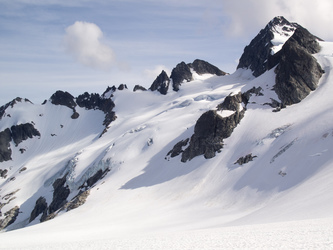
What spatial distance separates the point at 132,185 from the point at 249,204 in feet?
87.7

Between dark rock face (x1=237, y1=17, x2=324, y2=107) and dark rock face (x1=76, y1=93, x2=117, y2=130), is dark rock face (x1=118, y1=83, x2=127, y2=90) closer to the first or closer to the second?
dark rock face (x1=76, y1=93, x2=117, y2=130)

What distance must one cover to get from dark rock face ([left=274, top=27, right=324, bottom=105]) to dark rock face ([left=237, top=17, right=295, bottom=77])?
47.5m

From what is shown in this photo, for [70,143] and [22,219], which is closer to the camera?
[22,219]

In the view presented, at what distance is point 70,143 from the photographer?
12988 cm

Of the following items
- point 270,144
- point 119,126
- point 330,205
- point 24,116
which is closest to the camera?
point 330,205

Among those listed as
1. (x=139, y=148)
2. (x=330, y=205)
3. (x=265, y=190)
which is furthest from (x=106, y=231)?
(x=139, y=148)

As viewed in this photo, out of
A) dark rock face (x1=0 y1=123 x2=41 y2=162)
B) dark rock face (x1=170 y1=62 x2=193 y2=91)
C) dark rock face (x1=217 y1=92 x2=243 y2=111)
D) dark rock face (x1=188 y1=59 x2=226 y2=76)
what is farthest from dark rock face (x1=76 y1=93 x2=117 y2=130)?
dark rock face (x1=217 y1=92 x2=243 y2=111)

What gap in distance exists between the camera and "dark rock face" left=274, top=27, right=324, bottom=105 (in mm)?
59875

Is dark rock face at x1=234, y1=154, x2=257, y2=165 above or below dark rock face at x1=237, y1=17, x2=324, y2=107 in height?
below

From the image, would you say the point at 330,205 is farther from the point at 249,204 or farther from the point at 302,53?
the point at 302,53

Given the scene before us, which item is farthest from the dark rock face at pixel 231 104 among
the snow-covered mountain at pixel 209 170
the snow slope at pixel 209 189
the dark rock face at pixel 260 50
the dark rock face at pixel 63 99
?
the dark rock face at pixel 63 99

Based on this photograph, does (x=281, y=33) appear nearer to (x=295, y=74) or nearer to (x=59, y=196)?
(x=295, y=74)

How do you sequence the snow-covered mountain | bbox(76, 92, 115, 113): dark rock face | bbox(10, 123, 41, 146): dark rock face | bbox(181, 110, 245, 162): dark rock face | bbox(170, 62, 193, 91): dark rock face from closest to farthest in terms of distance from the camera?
1. the snow-covered mountain
2. bbox(181, 110, 245, 162): dark rock face
3. bbox(10, 123, 41, 146): dark rock face
4. bbox(170, 62, 193, 91): dark rock face
5. bbox(76, 92, 115, 113): dark rock face

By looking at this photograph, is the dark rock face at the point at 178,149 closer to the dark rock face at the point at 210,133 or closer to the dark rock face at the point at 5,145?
the dark rock face at the point at 210,133
